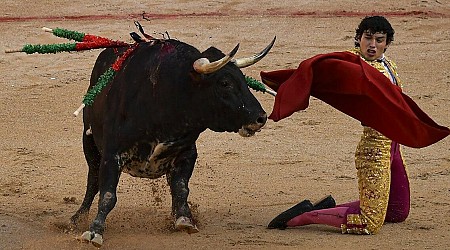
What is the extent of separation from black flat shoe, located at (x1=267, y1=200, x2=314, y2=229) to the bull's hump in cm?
74

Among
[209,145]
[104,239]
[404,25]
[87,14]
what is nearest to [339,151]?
[209,145]

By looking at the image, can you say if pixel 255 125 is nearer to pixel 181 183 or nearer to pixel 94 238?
pixel 181 183

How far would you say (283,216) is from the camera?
6809mm

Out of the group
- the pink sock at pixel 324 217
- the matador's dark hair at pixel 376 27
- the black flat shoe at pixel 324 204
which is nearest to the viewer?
the matador's dark hair at pixel 376 27

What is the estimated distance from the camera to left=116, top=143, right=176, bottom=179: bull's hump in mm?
6402

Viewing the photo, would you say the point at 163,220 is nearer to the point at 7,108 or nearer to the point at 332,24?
the point at 7,108

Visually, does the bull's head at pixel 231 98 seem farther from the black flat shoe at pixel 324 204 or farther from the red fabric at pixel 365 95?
the black flat shoe at pixel 324 204

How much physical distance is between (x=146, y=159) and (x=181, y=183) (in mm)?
294

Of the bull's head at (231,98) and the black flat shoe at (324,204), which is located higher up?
the bull's head at (231,98)

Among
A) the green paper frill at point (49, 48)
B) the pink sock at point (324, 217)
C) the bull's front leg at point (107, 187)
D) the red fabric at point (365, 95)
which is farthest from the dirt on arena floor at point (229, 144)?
the green paper frill at point (49, 48)

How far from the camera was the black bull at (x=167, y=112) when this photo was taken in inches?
238

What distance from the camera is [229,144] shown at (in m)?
9.31

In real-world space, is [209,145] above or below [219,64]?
below

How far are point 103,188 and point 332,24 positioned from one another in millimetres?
7108
